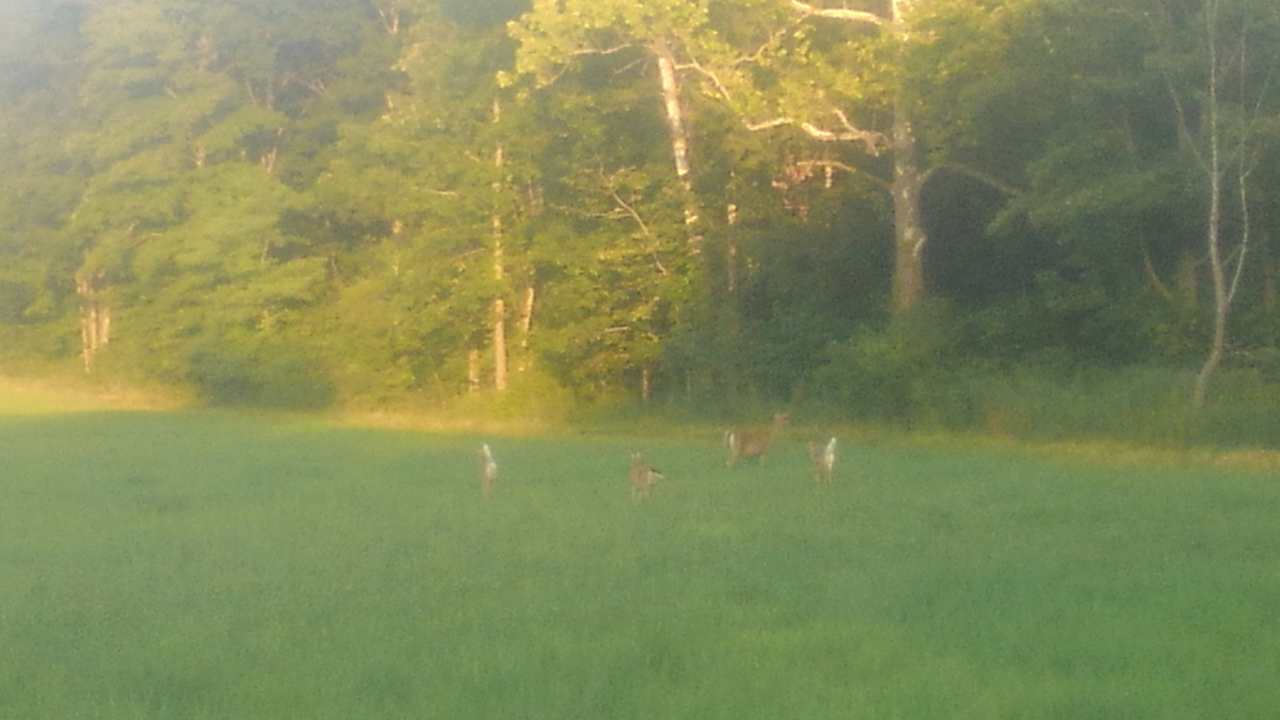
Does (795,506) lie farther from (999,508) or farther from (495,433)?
(495,433)

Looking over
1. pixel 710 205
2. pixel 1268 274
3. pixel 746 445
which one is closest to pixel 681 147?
pixel 710 205

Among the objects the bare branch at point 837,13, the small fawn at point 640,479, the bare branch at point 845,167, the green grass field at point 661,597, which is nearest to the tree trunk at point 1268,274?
the bare branch at point 845,167

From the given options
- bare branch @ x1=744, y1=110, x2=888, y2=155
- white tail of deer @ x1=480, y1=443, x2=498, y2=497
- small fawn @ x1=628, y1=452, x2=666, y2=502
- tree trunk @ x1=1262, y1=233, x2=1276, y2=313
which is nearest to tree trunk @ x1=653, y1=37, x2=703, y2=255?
bare branch @ x1=744, y1=110, x2=888, y2=155

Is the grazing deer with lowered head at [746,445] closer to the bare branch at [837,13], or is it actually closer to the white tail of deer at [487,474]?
the white tail of deer at [487,474]

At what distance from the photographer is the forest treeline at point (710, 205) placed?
2362 centimetres

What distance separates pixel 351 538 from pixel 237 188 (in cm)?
3404

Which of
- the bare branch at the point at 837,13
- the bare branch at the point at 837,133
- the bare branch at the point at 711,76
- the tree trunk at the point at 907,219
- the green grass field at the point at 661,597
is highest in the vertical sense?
the bare branch at the point at 837,13

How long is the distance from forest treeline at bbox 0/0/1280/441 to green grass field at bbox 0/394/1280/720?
6.29 m

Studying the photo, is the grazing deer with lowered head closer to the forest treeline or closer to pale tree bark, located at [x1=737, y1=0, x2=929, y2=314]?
the forest treeline

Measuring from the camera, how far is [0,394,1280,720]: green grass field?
8008 mm

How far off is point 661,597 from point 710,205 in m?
22.0

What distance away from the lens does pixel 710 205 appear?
32031mm

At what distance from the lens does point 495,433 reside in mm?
29234

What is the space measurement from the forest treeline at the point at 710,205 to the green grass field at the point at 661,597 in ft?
20.6
